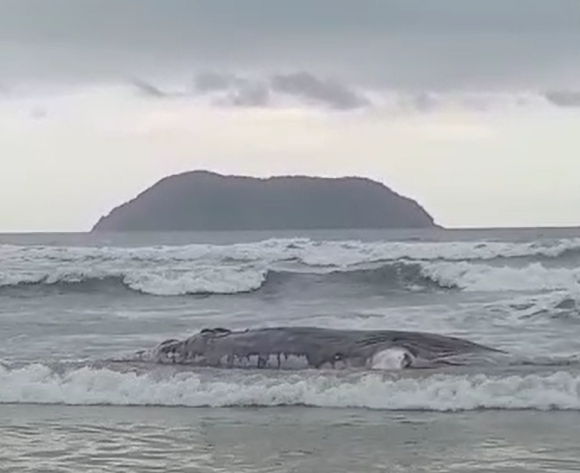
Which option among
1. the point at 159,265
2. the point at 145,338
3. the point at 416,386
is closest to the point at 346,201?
the point at 159,265

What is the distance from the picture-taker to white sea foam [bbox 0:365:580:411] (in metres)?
10.2

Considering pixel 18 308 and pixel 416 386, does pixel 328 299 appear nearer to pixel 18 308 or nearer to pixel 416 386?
pixel 18 308

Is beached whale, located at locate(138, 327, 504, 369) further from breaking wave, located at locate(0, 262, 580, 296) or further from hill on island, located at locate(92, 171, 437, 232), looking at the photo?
hill on island, located at locate(92, 171, 437, 232)

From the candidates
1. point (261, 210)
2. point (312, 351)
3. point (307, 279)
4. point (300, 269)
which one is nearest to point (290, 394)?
point (312, 351)

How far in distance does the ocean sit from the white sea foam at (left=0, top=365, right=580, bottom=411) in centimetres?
2

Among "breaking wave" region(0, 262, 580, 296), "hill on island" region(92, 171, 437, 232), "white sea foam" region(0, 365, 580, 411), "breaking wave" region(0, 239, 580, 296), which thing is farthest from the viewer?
"hill on island" region(92, 171, 437, 232)

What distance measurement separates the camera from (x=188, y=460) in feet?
26.0

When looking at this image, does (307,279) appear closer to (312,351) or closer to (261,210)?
(312,351)

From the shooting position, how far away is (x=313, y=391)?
10.6 m

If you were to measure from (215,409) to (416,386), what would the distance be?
2132mm

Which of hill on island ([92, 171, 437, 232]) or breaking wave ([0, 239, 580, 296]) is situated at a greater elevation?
hill on island ([92, 171, 437, 232])

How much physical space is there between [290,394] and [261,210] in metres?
81.3

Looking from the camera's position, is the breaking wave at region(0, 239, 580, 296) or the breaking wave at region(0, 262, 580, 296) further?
the breaking wave at region(0, 239, 580, 296)

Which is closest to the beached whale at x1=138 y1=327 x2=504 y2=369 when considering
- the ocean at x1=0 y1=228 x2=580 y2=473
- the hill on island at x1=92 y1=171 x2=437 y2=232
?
the ocean at x1=0 y1=228 x2=580 y2=473
